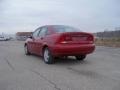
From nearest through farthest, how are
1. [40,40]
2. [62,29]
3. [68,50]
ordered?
1. [68,50]
2. [62,29]
3. [40,40]

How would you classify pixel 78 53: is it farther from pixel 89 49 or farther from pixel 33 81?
pixel 33 81

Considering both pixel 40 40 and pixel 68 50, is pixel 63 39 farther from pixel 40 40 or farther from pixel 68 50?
pixel 40 40

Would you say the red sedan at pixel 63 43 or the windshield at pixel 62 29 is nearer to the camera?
the red sedan at pixel 63 43

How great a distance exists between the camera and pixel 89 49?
9742 millimetres

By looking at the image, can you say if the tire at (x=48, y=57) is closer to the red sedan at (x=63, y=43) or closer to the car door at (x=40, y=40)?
the red sedan at (x=63, y=43)

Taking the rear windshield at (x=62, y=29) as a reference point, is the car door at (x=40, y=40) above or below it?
below

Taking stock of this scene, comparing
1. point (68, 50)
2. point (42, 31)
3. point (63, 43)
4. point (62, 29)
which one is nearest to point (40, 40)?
point (42, 31)

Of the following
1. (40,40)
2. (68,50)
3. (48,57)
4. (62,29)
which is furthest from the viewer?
(40,40)

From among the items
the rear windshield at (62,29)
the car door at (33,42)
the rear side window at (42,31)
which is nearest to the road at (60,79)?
the rear windshield at (62,29)

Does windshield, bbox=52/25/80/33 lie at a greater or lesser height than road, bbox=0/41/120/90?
greater

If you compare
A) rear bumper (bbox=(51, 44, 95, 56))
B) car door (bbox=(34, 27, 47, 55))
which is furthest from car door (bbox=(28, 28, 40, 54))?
rear bumper (bbox=(51, 44, 95, 56))

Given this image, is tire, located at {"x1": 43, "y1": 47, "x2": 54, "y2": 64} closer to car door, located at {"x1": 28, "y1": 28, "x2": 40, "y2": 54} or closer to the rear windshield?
the rear windshield

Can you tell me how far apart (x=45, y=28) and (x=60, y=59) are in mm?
1506

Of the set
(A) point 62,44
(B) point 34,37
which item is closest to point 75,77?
(A) point 62,44
